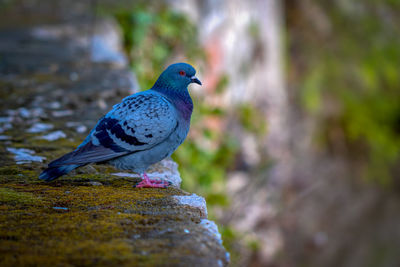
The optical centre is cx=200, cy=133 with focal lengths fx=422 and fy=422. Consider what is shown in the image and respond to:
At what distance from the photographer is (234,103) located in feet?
21.9

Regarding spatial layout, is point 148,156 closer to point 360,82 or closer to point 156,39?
point 156,39

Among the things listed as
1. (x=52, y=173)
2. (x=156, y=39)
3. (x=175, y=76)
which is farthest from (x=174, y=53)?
(x=52, y=173)

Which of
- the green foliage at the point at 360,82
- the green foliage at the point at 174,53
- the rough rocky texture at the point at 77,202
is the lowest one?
the rough rocky texture at the point at 77,202

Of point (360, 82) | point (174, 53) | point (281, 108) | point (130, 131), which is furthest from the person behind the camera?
point (360, 82)

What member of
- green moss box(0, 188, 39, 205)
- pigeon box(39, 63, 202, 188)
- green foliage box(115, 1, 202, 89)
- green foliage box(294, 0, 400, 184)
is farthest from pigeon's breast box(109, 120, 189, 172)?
green foliage box(294, 0, 400, 184)

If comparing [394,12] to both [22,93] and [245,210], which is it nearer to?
[245,210]

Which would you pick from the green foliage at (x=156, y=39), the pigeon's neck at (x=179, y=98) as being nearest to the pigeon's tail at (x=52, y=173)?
the pigeon's neck at (x=179, y=98)

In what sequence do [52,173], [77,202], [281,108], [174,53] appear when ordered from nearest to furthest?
1. [77,202]
2. [52,173]
3. [174,53]
4. [281,108]

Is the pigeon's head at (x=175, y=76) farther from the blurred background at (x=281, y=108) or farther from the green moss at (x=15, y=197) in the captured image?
the blurred background at (x=281, y=108)

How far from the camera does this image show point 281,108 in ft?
25.2

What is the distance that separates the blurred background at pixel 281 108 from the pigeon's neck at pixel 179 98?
7.08ft

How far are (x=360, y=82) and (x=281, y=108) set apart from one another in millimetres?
1849

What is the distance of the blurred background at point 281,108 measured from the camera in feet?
19.3

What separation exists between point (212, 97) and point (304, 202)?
253 cm
